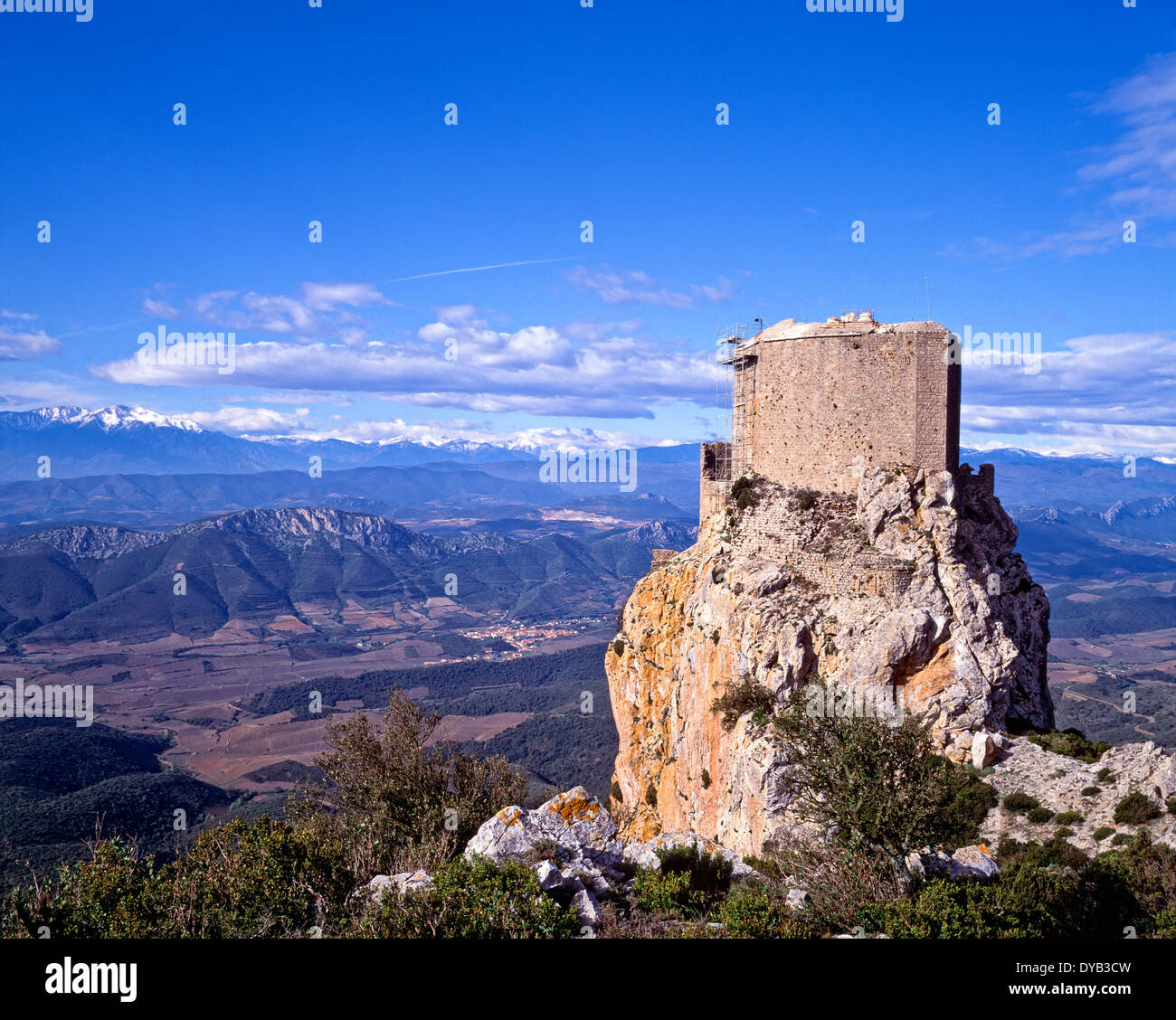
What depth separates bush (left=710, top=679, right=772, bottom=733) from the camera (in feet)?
87.1

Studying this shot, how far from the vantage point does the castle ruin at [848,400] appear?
89.9 ft

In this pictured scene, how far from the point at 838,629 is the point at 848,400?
8838 millimetres

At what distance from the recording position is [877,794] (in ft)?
52.2

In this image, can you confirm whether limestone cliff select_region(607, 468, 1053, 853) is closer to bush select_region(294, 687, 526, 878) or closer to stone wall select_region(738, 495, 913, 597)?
stone wall select_region(738, 495, 913, 597)

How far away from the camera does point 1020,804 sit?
22.0 m

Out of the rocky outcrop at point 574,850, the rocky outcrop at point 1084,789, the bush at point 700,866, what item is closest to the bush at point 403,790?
the rocky outcrop at point 574,850

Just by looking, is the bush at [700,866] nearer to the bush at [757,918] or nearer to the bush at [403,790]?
the bush at [757,918]

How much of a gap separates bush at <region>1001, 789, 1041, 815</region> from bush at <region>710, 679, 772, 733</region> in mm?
7522

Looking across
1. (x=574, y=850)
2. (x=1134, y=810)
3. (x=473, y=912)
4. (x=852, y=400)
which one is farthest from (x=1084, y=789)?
(x=473, y=912)

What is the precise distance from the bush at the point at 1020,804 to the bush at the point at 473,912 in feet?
51.0

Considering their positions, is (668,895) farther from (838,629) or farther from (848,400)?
(848,400)
